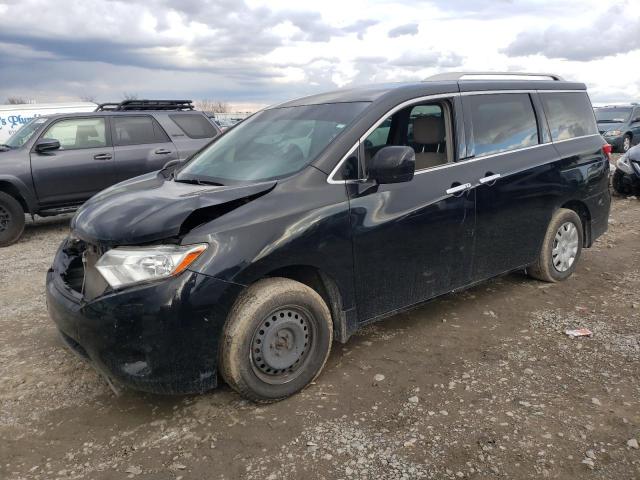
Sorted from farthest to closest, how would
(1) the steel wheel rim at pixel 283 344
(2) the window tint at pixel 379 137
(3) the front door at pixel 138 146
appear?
(3) the front door at pixel 138 146
(2) the window tint at pixel 379 137
(1) the steel wheel rim at pixel 283 344

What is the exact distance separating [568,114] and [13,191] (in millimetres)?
7310

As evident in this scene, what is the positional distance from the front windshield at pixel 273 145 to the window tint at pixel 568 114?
2174mm

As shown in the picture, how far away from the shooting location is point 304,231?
9.95ft

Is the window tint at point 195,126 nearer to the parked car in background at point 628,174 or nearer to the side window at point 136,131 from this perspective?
the side window at point 136,131

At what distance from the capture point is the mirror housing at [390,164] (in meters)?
3.20

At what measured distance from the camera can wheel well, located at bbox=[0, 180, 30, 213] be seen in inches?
296

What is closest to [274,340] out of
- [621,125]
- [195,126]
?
[195,126]

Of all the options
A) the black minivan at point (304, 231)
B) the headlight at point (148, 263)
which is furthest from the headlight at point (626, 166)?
the headlight at point (148, 263)

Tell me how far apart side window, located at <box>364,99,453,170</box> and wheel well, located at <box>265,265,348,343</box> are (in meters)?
1.11

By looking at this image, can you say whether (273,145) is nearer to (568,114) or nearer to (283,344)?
(283,344)

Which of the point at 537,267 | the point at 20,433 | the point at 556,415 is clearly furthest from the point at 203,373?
the point at 537,267

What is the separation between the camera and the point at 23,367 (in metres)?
3.67

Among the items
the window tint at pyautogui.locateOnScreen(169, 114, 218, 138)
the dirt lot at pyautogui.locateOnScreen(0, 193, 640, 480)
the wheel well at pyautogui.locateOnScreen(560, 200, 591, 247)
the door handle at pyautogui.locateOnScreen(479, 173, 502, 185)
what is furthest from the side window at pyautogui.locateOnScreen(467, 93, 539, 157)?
the window tint at pyautogui.locateOnScreen(169, 114, 218, 138)

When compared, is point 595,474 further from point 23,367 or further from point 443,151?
point 23,367
